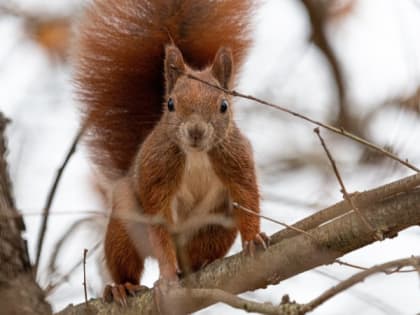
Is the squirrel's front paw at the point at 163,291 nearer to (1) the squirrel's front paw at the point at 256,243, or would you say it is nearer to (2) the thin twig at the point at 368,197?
(1) the squirrel's front paw at the point at 256,243

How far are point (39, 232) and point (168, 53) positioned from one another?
34.7 inches

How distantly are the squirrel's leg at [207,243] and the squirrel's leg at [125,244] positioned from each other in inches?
7.0

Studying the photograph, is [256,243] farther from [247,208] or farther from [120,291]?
[120,291]

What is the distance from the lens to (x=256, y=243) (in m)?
2.37

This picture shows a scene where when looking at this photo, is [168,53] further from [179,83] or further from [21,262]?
[21,262]

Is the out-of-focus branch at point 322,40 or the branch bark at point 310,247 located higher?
the out-of-focus branch at point 322,40

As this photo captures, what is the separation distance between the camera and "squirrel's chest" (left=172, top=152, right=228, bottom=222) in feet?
9.09

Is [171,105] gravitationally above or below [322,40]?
below

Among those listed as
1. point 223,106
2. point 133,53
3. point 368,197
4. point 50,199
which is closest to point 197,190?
point 223,106

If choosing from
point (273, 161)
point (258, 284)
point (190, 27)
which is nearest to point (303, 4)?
point (190, 27)

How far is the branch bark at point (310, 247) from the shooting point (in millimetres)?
1970

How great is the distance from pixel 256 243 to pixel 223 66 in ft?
2.62

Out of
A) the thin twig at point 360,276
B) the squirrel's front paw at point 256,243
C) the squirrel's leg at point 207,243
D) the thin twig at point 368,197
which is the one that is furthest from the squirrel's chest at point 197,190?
the thin twig at point 360,276

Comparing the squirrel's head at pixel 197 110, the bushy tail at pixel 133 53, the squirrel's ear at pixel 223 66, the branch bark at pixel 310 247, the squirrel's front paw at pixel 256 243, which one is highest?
the bushy tail at pixel 133 53
